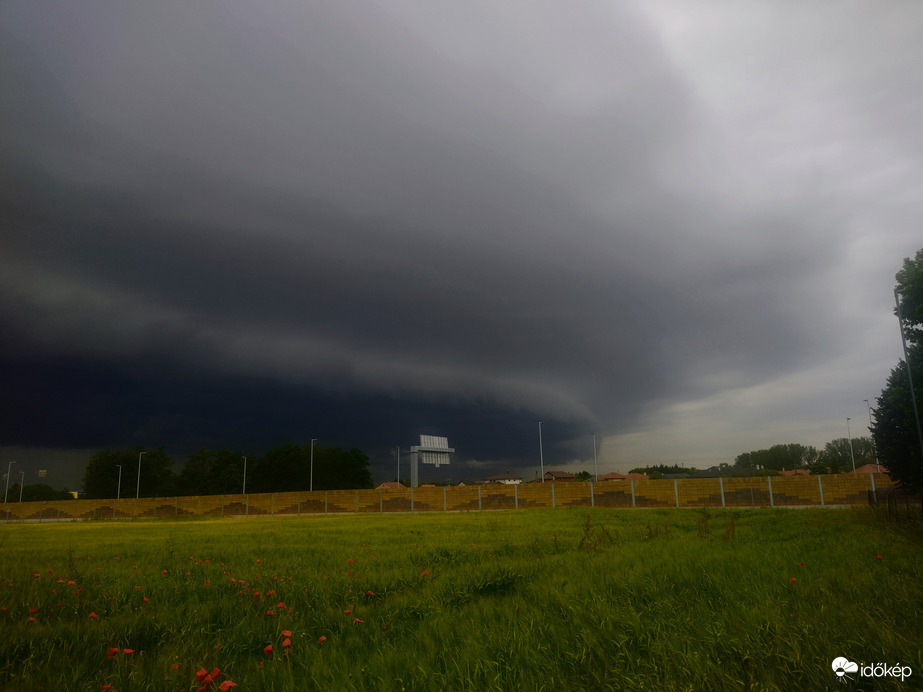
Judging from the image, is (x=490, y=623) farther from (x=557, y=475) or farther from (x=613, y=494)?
(x=557, y=475)

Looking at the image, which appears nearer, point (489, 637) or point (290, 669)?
point (290, 669)

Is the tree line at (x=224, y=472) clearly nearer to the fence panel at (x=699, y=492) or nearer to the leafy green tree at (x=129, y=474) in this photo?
the leafy green tree at (x=129, y=474)

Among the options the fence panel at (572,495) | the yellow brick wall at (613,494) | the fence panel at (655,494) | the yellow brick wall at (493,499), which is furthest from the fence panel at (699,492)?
the fence panel at (572,495)

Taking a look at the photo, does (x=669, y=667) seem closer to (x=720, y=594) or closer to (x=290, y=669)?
(x=720, y=594)

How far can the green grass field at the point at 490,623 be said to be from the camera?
4152 millimetres

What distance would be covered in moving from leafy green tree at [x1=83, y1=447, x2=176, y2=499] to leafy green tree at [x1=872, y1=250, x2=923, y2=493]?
115 meters

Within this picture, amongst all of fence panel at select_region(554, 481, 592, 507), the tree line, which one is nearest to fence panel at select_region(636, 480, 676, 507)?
fence panel at select_region(554, 481, 592, 507)

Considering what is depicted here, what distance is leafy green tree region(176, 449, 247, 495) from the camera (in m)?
112

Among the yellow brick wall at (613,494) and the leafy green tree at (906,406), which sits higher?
the leafy green tree at (906,406)

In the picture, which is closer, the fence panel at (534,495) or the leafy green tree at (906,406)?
the leafy green tree at (906,406)

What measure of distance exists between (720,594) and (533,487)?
137 feet

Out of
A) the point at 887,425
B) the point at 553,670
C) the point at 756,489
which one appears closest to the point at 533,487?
the point at 756,489

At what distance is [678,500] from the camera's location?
130 feet

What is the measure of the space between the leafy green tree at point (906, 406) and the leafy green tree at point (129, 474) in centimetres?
11505
